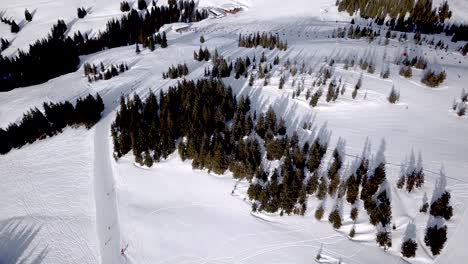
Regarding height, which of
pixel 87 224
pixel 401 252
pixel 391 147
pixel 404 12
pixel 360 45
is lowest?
pixel 87 224

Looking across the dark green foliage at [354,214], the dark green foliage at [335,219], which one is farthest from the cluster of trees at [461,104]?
the dark green foliage at [335,219]

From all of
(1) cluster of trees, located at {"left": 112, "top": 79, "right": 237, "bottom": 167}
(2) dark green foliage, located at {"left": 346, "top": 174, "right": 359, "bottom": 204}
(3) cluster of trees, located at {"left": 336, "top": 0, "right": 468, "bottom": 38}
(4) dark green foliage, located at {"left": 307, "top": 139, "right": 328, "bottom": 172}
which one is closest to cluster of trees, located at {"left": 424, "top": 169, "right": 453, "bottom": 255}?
(2) dark green foliage, located at {"left": 346, "top": 174, "right": 359, "bottom": 204}

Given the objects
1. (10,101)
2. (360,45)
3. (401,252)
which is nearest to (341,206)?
(401,252)

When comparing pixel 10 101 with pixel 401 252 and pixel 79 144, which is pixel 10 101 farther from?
pixel 401 252

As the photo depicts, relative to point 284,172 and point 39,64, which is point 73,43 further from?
point 284,172

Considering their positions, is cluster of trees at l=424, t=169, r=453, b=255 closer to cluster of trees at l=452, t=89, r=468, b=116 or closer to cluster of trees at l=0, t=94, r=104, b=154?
cluster of trees at l=452, t=89, r=468, b=116

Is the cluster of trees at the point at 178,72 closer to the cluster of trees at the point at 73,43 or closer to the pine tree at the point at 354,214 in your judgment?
the cluster of trees at the point at 73,43
